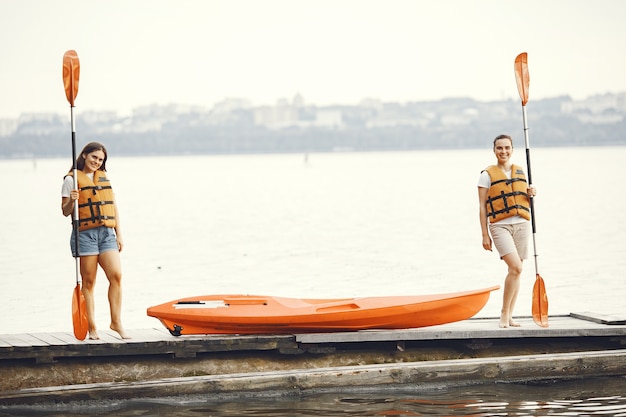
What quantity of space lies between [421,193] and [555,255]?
131ft

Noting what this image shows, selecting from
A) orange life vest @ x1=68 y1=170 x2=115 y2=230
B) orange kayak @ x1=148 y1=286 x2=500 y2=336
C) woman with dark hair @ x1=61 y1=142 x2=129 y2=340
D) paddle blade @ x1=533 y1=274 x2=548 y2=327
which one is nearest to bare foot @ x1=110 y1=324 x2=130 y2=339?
woman with dark hair @ x1=61 y1=142 x2=129 y2=340

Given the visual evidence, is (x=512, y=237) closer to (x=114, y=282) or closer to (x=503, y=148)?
(x=503, y=148)

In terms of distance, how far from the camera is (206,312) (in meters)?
8.70

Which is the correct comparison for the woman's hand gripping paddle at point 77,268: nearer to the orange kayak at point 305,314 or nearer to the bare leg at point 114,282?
the bare leg at point 114,282

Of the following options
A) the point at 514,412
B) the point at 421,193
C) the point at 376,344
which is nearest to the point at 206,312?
the point at 376,344

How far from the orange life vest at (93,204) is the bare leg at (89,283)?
0.25m

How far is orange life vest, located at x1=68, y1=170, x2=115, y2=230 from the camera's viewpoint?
8531mm

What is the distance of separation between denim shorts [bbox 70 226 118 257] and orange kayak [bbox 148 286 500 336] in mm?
597

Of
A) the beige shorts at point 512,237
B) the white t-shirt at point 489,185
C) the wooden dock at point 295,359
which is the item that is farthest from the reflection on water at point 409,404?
the white t-shirt at point 489,185

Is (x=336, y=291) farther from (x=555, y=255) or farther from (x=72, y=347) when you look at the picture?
(x=72, y=347)

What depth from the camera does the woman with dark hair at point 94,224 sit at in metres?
8.53

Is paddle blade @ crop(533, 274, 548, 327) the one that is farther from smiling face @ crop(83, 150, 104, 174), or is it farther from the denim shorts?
smiling face @ crop(83, 150, 104, 174)

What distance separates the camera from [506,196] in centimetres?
895

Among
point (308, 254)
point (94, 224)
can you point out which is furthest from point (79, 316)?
point (308, 254)
